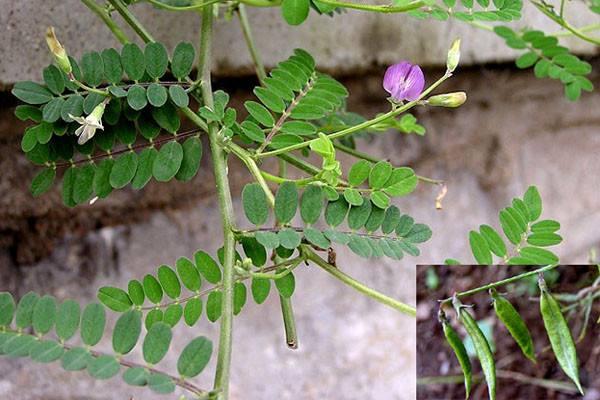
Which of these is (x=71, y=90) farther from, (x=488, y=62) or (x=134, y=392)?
(x=488, y=62)

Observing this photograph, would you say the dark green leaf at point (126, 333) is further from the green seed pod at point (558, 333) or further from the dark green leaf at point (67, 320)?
the green seed pod at point (558, 333)

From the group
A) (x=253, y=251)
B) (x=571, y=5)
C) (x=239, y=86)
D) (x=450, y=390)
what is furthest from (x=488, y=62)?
(x=253, y=251)

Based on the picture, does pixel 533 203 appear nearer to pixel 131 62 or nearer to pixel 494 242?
pixel 494 242

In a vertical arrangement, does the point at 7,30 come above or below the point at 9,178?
above

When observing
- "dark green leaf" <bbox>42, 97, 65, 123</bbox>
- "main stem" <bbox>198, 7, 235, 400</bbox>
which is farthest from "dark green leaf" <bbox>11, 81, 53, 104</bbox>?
"main stem" <bbox>198, 7, 235, 400</bbox>

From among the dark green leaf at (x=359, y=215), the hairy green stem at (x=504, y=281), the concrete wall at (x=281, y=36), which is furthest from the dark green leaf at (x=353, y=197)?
the concrete wall at (x=281, y=36)
